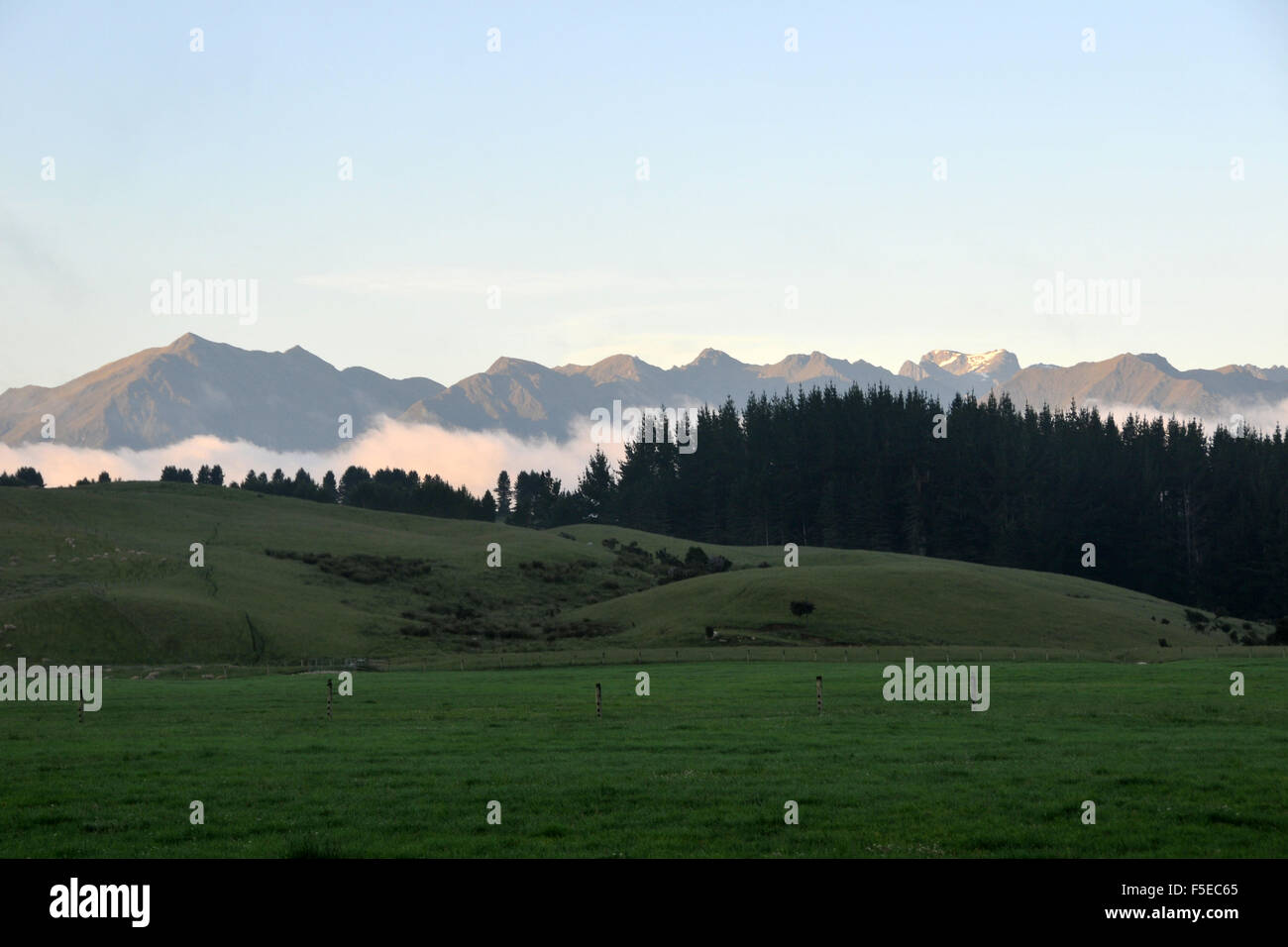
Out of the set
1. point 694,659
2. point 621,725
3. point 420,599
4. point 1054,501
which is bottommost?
point 694,659

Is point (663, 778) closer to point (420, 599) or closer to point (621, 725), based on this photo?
point (621, 725)

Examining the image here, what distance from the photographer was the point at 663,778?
25688mm

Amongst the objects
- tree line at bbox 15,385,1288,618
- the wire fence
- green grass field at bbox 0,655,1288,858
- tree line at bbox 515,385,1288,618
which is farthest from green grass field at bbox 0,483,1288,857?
tree line at bbox 515,385,1288,618

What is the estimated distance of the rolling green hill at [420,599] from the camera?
284 ft

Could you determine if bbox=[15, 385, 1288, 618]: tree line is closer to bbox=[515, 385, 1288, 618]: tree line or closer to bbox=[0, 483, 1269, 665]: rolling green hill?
bbox=[515, 385, 1288, 618]: tree line

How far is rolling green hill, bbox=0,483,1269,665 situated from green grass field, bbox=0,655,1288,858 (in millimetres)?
41829

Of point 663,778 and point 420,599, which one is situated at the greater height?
point 420,599

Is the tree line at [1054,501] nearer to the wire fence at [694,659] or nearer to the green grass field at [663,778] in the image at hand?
the wire fence at [694,659]

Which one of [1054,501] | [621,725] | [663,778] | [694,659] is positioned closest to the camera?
[663,778]

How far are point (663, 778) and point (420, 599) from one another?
9060cm

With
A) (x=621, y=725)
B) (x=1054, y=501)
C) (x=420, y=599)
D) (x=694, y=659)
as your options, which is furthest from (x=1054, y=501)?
(x=621, y=725)

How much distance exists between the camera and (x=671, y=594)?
109625 millimetres

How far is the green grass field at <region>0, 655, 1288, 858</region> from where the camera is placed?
19.9m

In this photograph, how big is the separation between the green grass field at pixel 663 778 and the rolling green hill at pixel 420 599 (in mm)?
41829
